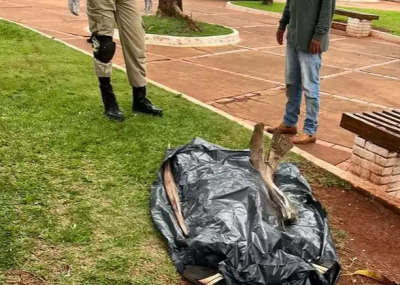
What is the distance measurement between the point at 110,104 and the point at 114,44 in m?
0.55

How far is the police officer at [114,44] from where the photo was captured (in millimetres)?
4289

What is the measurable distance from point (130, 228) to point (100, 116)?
1916mm

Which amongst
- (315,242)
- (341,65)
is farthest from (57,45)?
(315,242)

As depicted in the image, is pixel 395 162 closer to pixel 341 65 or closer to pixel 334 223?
pixel 334 223

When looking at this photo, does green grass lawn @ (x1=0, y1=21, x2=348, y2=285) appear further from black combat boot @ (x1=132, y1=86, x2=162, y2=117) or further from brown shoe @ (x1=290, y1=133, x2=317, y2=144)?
brown shoe @ (x1=290, y1=133, x2=317, y2=144)

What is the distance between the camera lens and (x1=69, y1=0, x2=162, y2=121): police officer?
429 cm

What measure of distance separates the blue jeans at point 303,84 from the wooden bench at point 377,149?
51 cm

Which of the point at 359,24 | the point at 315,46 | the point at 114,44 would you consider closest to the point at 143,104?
the point at 114,44

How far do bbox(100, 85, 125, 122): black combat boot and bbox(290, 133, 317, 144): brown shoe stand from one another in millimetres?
1594

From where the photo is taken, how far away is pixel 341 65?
348 inches

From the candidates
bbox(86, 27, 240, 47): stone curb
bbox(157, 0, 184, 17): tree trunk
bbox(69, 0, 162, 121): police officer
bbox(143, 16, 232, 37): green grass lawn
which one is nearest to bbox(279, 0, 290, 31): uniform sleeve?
bbox(69, 0, 162, 121): police officer

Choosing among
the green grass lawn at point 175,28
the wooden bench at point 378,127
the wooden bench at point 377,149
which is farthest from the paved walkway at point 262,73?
the green grass lawn at point 175,28

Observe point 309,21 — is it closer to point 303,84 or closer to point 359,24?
point 303,84

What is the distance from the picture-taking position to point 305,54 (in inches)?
179
